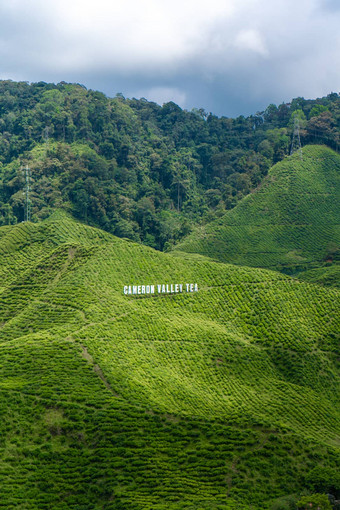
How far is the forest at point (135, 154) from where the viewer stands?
13138 centimetres

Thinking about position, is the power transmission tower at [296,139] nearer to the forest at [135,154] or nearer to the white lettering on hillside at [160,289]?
the forest at [135,154]

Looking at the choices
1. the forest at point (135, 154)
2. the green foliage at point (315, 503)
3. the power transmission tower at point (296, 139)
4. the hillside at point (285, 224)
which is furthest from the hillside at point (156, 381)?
the power transmission tower at point (296, 139)

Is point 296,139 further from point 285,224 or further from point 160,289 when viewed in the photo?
point 160,289

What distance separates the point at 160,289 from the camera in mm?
75562

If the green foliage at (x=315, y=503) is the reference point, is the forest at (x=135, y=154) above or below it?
above

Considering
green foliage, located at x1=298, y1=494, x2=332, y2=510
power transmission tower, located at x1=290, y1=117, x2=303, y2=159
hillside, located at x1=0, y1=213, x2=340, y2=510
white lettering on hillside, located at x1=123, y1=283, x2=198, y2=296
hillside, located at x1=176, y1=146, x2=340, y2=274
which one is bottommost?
green foliage, located at x1=298, y1=494, x2=332, y2=510

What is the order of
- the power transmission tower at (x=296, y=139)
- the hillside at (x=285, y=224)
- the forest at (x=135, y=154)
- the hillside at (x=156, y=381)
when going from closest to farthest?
the hillside at (x=156, y=381)
the hillside at (x=285, y=224)
the forest at (x=135, y=154)
the power transmission tower at (x=296, y=139)

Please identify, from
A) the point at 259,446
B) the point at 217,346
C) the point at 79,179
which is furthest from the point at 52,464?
the point at 79,179

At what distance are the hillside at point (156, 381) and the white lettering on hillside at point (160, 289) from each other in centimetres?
28

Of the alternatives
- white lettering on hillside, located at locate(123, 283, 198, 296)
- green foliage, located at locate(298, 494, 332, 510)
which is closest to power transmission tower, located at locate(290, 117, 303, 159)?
white lettering on hillside, located at locate(123, 283, 198, 296)

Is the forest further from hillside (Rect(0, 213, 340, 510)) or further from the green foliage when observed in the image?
the green foliage

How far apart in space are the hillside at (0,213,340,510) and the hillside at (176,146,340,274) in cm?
3126

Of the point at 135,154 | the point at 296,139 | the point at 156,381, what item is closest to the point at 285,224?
the point at 296,139

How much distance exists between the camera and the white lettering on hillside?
74.6 meters
